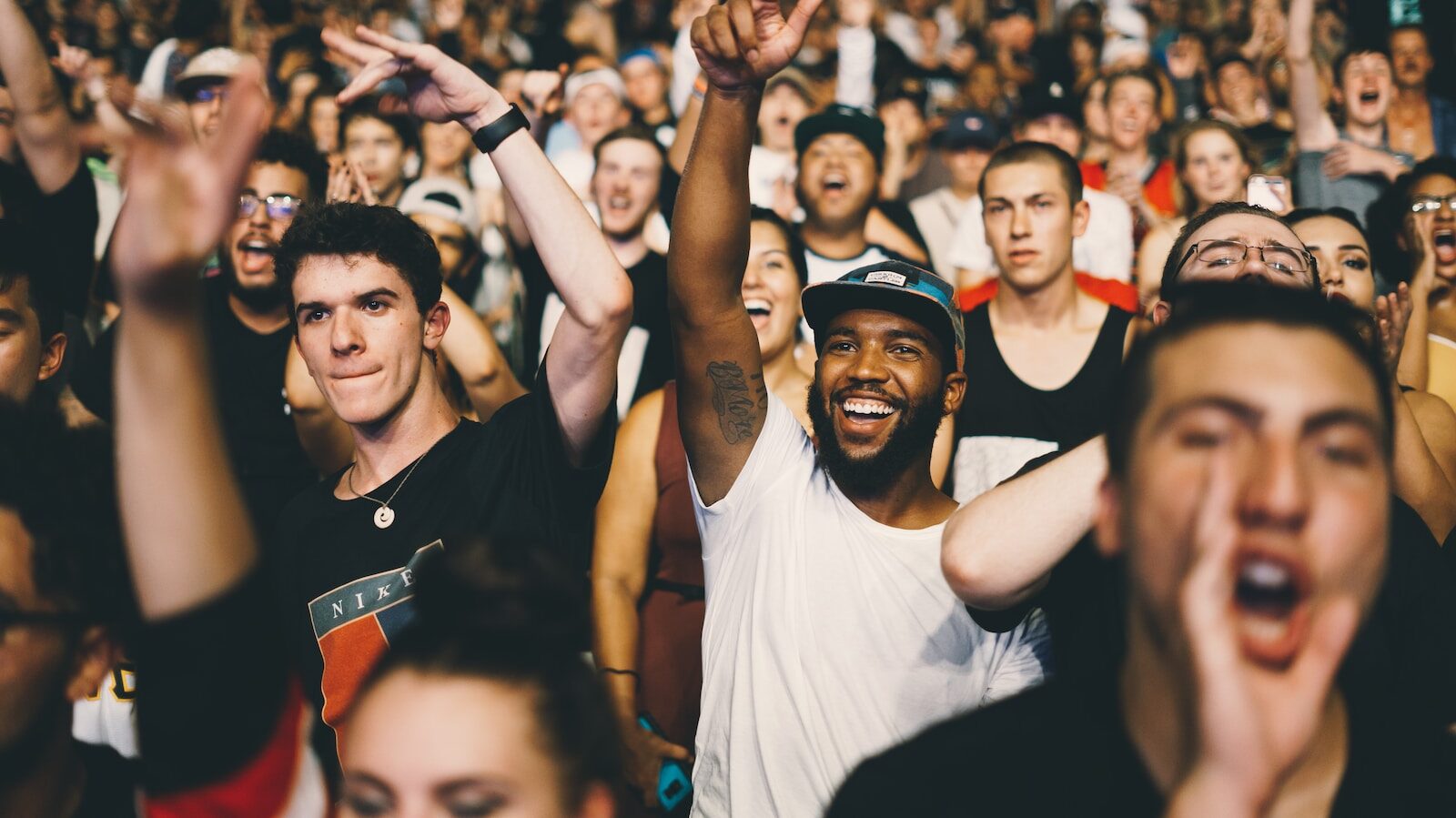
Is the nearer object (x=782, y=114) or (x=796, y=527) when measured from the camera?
(x=796, y=527)

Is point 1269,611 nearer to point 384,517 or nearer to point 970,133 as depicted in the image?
point 384,517

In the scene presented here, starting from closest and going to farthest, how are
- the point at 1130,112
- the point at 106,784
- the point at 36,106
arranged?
the point at 106,784 < the point at 36,106 < the point at 1130,112

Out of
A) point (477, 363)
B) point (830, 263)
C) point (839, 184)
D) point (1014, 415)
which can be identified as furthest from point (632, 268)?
point (1014, 415)

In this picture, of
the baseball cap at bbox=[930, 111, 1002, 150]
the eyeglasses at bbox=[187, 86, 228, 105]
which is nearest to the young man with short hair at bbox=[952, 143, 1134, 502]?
the baseball cap at bbox=[930, 111, 1002, 150]

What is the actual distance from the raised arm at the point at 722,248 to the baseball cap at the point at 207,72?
3971 millimetres

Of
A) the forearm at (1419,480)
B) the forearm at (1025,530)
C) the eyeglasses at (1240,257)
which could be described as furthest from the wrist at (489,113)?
the forearm at (1419,480)

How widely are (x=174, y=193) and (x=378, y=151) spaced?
5.47 m

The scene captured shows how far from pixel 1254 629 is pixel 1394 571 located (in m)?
1.10

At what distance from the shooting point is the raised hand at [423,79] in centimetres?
293

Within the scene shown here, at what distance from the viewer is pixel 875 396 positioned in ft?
10.3

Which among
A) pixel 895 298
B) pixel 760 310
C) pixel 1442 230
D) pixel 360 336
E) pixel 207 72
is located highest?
pixel 207 72

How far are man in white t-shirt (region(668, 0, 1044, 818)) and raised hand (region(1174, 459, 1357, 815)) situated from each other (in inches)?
44.5

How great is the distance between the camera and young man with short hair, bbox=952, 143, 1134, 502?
4.23 m

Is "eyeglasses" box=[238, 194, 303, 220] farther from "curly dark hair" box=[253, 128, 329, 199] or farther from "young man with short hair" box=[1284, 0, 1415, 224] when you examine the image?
"young man with short hair" box=[1284, 0, 1415, 224]
